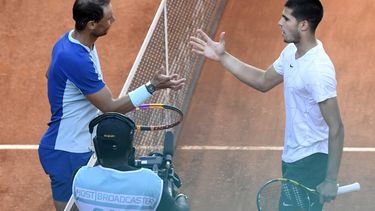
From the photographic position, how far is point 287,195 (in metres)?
5.13

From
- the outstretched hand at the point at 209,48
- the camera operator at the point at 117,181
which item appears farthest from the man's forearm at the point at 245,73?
the camera operator at the point at 117,181

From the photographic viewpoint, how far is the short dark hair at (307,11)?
16.9 ft

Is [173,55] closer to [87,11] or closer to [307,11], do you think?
[87,11]

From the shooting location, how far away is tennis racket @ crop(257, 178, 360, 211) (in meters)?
5.04

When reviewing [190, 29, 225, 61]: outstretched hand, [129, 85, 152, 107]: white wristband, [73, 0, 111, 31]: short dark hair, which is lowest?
[129, 85, 152, 107]: white wristband

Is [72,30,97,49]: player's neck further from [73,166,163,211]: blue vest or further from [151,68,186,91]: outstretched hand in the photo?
[73,166,163,211]: blue vest

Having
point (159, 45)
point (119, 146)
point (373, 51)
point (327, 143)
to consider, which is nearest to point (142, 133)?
point (159, 45)

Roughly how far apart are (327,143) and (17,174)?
3.85 m

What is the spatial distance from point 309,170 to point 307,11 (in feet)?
3.35

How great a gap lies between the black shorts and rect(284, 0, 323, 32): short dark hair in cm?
84

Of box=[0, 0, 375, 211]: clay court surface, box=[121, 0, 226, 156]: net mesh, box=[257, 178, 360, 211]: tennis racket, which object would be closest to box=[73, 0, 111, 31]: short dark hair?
box=[121, 0, 226, 156]: net mesh

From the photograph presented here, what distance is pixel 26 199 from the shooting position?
7746mm

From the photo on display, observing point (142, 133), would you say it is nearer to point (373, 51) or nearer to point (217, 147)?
point (217, 147)

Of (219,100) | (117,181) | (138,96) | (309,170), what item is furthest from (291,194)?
(219,100)
